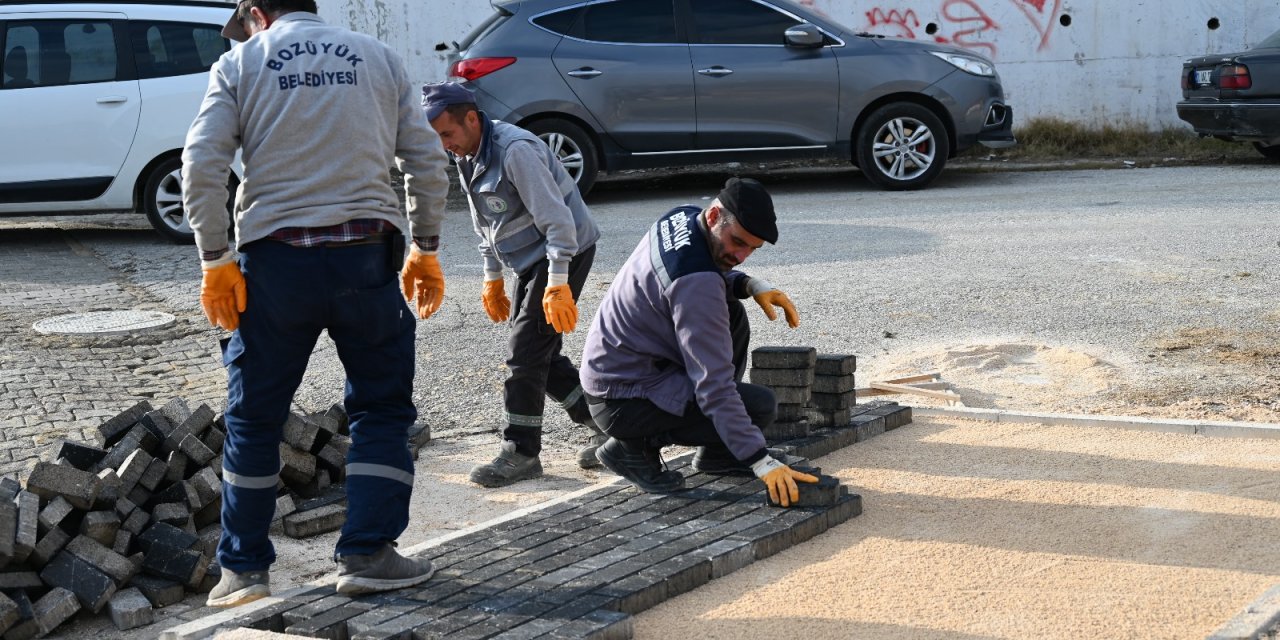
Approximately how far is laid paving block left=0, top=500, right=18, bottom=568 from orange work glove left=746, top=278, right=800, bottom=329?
2.70 meters

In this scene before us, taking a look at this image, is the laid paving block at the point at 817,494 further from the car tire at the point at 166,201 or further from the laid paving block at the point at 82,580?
the car tire at the point at 166,201

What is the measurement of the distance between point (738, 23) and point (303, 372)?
383 inches

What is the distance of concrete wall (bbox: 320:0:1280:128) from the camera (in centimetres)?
1680

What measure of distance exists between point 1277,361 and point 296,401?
4867 millimetres

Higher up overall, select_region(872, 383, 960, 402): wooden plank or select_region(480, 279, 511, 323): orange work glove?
select_region(480, 279, 511, 323): orange work glove

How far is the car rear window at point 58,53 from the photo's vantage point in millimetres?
11531

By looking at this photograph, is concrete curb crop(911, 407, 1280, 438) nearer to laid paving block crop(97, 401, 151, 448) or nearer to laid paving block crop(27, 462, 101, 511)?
laid paving block crop(97, 401, 151, 448)

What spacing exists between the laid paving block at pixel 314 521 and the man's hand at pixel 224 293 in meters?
1.27

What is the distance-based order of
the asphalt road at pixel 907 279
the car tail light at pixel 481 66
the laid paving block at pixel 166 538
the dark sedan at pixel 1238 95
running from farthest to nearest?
the dark sedan at pixel 1238 95 < the car tail light at pixel 481 66 < the asphalt road at pixel 907 279 < the laid paving block at pixel 166 538

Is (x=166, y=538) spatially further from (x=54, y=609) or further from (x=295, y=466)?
(x=295, y=466)

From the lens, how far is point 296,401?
7.07m

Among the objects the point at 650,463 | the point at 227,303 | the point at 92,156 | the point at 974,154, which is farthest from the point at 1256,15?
the point at 227,303

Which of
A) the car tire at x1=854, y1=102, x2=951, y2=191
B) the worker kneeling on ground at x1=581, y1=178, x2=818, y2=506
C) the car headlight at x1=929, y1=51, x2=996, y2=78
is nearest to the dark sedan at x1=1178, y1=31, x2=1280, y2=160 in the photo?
the car headlight at x1=929, y1=51, x2=996, y2=78

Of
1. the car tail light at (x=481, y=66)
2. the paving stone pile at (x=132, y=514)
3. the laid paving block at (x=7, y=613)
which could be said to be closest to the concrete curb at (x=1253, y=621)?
the paving stone pile at (x=132, y=514)
